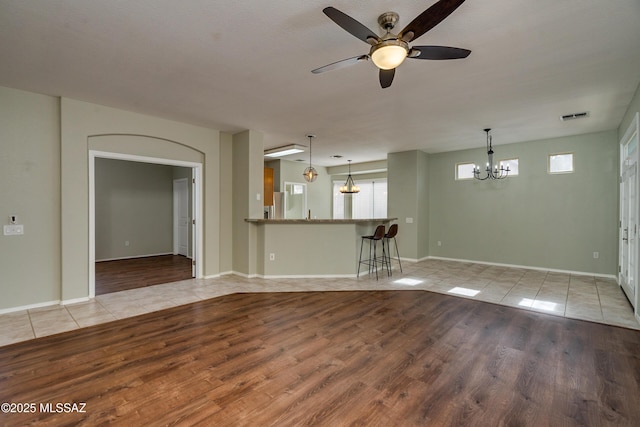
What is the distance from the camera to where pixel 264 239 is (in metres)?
5.52

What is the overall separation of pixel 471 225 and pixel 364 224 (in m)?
3.00

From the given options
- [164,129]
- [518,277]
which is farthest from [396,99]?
[518,277]

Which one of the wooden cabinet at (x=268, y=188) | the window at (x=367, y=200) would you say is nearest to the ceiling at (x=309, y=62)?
the wooden cabinet at (x=268, y=188)

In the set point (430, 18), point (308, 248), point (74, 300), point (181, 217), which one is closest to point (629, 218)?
point (430, 18)

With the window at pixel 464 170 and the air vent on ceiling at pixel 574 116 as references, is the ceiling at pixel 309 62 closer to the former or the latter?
the air vent on ceiling at pixel 574 116

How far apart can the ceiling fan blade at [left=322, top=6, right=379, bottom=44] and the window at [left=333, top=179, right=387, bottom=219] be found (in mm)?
7812

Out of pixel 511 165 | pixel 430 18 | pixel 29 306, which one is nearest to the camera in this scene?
pixel 430 18

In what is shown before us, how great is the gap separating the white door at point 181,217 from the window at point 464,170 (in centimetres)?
699

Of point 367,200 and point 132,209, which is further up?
point 367,200

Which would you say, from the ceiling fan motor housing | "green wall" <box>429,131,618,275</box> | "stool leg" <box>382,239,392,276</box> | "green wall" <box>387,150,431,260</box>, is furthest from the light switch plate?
"green wall" <box>429,131,618,275</box>

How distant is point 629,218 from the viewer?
4340mm

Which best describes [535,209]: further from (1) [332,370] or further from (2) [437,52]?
(1) [332,370]

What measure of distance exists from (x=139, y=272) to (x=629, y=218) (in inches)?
329

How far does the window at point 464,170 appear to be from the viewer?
719 cm
